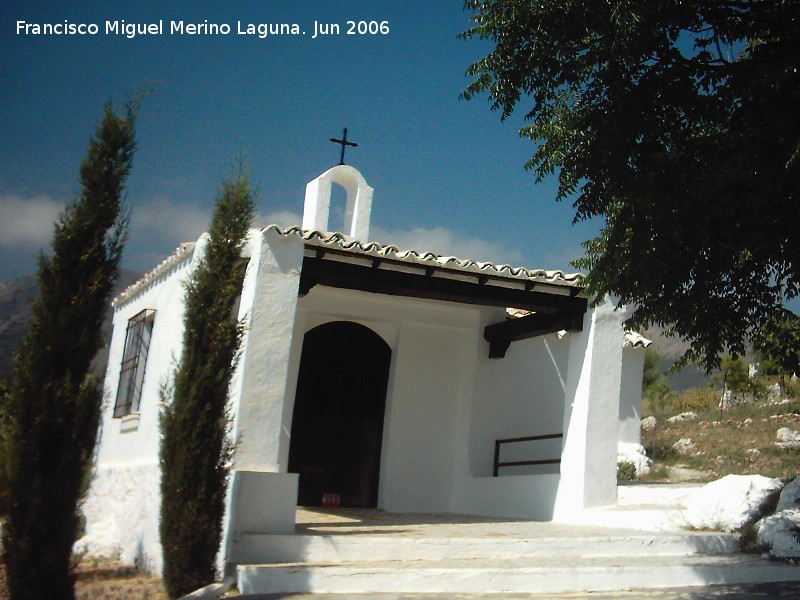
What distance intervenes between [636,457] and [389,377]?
5.49 m

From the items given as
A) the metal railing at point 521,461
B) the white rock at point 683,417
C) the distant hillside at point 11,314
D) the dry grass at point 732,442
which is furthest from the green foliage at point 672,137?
the distant hillside at point 11,314

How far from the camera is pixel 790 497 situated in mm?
8477

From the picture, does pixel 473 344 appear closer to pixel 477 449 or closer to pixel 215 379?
pixel 477 449

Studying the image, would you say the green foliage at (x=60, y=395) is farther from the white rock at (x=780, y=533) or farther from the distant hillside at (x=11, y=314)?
the distant hillside at (x=11, y=314)

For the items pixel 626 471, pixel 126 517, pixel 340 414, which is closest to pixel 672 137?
pixel 340 414

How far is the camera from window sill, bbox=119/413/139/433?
10.5 meters

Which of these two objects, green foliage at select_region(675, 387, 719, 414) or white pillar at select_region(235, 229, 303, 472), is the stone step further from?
green foliage at select_region(675, 387, 719, 414)

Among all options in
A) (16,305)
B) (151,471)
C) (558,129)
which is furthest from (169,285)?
(16,305)

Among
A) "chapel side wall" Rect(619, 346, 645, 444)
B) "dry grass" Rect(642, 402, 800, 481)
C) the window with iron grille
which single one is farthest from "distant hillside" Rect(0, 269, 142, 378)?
"dry grass" Rect(642, 402, 800, 481)

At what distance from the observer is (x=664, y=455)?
53.6 feet

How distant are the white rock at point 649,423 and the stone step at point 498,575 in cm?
1321

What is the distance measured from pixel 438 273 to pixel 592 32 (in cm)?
402

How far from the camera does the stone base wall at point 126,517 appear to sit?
877 centimetres

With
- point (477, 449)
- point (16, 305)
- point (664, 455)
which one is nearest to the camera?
point (477, 449)
